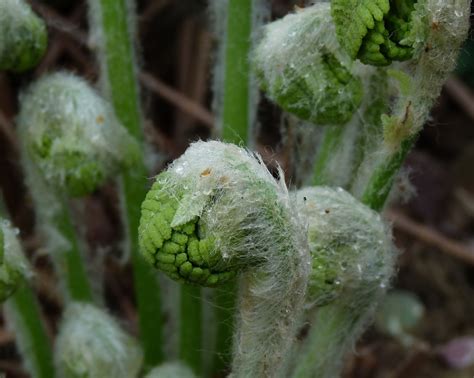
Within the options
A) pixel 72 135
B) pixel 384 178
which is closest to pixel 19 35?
pixel 72 135

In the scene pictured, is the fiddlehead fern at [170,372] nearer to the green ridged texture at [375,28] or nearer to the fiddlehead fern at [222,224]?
the fiddlehead fern at [222,224]

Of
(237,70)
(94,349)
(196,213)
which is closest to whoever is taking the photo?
(196,213)

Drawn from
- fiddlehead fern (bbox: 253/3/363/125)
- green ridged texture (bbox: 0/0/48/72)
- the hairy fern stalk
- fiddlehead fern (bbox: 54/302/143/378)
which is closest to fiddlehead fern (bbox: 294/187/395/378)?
the hairy fern stalk

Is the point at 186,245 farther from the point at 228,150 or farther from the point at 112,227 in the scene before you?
the point at 112,227

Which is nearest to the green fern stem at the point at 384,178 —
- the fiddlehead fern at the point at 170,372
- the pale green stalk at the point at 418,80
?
the pale green stalk at the point at 418,80

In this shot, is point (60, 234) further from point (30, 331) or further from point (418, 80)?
point (418, 80)

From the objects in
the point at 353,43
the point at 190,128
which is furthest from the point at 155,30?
the point at 353,43
